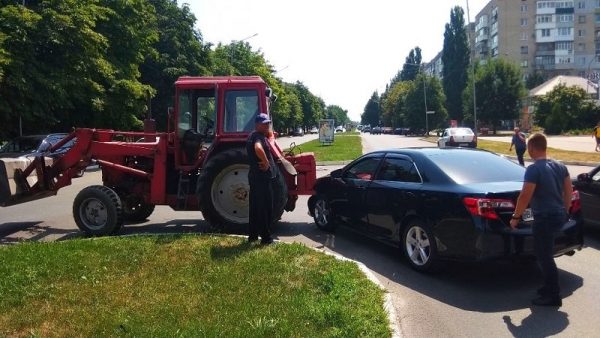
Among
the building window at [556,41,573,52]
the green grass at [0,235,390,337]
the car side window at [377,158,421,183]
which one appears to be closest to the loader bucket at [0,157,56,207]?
the green grass at [0,235,390,337]

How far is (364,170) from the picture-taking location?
330 inches

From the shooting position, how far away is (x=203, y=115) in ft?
31.1

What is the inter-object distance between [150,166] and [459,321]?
20.8 ft

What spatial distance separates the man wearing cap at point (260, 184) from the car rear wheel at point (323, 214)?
5.76 feet

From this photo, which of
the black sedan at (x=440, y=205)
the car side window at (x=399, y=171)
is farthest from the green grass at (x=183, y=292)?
the car side window at (x=399, y=171)

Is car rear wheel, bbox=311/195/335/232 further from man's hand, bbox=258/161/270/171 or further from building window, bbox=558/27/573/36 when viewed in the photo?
building window, bbox=558/27/573/36

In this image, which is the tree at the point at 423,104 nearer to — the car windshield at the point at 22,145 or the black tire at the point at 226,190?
the car windshield at the point at 22,145

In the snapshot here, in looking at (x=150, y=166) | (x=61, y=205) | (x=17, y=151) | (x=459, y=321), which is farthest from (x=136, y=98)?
(x=459, y=321)

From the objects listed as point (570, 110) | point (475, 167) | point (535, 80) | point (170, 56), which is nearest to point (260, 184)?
point (475, 167)

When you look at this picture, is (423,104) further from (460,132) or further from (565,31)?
(460,132)

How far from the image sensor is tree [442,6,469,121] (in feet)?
289

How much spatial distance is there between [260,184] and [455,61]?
87.5m

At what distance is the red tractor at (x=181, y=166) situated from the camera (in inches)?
354

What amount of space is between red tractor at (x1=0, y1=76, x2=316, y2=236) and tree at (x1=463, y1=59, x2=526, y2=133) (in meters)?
66.6
